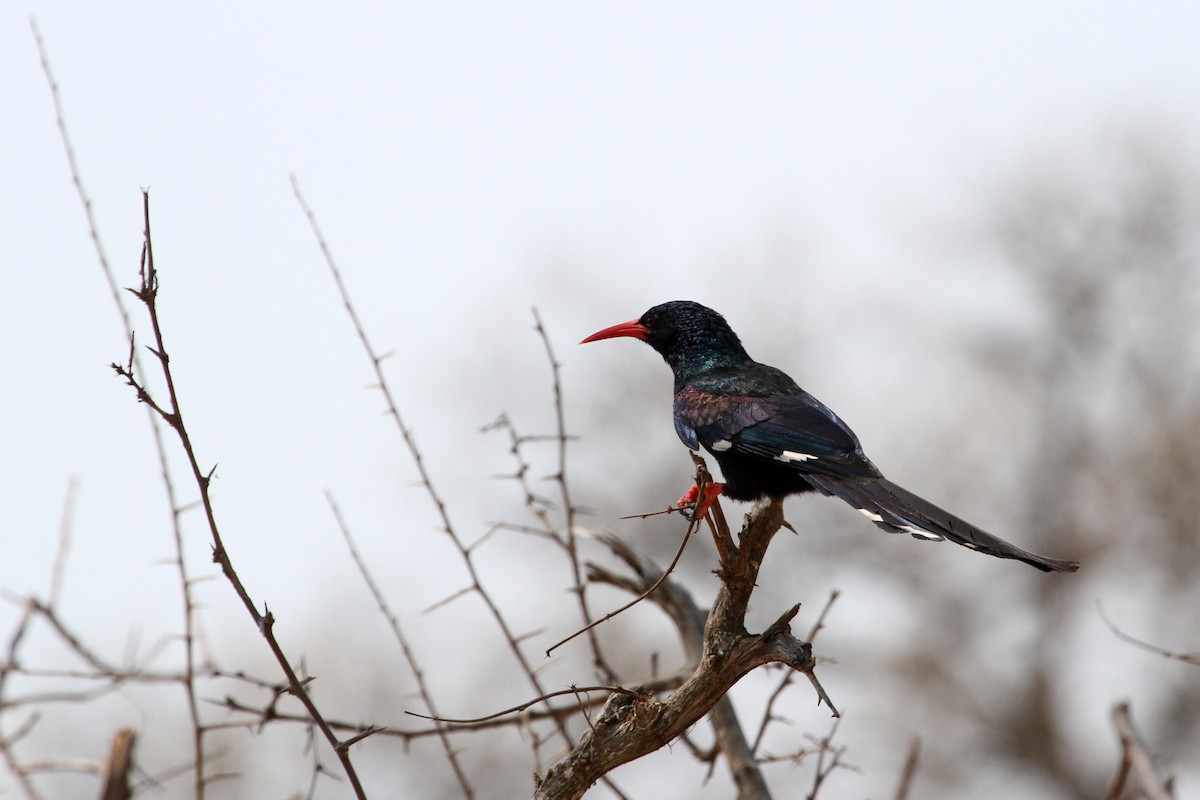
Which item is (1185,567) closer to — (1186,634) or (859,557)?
(1186,634)

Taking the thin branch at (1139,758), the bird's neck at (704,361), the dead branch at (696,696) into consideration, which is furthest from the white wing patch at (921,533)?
the bird's neck at (704,361)

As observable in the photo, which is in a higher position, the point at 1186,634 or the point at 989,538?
the point at 1186,634

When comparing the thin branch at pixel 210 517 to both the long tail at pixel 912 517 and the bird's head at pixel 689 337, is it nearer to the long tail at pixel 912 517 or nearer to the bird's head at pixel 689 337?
the long tail at pixel 912 517

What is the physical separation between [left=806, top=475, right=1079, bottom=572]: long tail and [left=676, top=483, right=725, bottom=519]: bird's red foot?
335 mm

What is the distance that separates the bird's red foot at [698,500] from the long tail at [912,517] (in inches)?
13.2

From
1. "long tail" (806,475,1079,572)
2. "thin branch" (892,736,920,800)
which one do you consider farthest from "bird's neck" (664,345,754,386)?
"thin branch" (892,736,920,800)

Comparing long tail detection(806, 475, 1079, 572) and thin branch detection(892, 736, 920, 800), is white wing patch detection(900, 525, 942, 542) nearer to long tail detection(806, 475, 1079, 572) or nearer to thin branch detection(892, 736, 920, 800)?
long tail detection(806, 475, 1079, 572)

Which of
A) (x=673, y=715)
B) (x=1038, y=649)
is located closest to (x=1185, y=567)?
(x=1038, y=649)

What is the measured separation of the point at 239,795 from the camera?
13797 mm

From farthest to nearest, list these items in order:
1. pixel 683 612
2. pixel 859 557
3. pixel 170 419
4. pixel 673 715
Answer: pixel 859 557, pixel 683 612, pixel 673 715, pixel 170 419

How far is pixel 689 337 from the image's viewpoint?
521 cm

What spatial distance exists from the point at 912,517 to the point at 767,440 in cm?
74

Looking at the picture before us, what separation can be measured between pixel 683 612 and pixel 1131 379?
69.0 ft

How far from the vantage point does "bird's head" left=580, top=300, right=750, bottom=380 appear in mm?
5129
